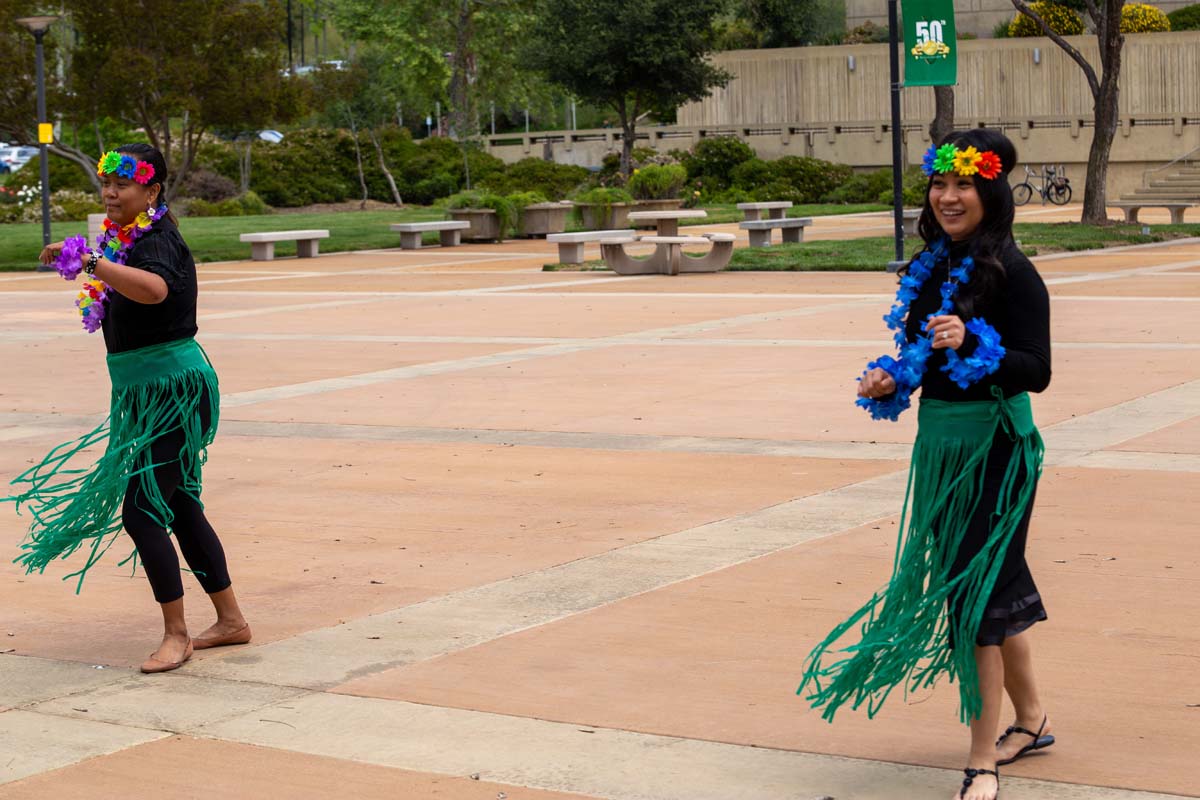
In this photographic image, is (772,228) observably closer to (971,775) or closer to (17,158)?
(971,775)

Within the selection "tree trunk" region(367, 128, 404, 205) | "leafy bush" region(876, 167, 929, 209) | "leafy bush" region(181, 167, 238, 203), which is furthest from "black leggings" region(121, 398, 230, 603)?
"tree trunk" region(367, 128, 404, 205)

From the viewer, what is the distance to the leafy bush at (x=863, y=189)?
4772cm

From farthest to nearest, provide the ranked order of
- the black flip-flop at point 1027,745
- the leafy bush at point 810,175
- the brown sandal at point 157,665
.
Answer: the leafy bush at point 810,175 < the brown sandal at point 157,665 < the black flip-flop at point 1027,745

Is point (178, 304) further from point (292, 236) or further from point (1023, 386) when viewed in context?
point (292, 236)

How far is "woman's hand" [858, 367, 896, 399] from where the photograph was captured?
448 cm

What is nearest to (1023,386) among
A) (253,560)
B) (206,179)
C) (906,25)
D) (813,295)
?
(253,560)

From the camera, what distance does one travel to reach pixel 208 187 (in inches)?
2178

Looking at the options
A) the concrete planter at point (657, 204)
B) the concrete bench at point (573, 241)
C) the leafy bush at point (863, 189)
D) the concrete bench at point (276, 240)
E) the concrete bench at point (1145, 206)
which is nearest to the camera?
the concrete bench at point (573, 241)

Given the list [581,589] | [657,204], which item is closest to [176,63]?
[657,204]

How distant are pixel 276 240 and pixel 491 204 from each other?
5.86m

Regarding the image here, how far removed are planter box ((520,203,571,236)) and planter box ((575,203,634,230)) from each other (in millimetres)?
462

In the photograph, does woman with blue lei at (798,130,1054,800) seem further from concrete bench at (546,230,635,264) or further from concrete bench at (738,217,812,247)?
concrete bench at (738,217,812,247)

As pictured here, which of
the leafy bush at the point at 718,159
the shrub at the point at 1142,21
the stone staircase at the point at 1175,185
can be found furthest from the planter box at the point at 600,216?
the shrub at the point at 1142,21

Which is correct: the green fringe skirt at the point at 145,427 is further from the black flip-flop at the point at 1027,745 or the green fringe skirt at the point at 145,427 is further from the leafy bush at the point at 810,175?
the leafy bush at the point at 810,175
